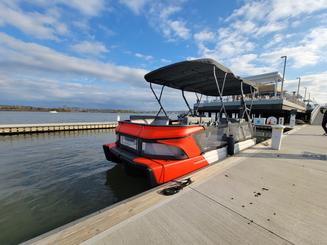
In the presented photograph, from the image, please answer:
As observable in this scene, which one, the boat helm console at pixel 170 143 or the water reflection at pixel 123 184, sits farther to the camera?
the water reflection at pixel 123 184

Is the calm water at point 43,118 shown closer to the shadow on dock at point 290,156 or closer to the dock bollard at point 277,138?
the shadow on dock at point 290,156

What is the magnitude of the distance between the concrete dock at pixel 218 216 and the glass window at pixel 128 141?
123cm

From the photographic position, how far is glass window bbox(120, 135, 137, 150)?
350 centimetres

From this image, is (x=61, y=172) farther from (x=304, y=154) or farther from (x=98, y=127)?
(x=98, y=127)

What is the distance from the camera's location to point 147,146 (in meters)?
3.20

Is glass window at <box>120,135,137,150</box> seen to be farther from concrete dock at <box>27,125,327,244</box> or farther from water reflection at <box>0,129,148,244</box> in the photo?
concrete dock at <box>27,125,327,244</box>

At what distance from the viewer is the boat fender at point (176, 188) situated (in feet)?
8.10

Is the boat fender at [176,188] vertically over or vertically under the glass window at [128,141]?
under

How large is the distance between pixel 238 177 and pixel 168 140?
151 cm

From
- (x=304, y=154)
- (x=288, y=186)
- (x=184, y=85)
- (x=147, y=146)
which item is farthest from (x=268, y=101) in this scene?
(x=147, y=146)

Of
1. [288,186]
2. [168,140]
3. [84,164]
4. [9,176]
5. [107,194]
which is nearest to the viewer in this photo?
[288,186]

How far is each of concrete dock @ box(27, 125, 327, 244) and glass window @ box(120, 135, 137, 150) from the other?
1.23 metres

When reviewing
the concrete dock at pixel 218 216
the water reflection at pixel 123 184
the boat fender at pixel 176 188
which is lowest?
the water reflection at pixel 123 184

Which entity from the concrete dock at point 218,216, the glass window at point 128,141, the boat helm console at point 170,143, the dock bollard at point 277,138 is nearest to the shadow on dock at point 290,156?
the dock bollard at point 277,138
